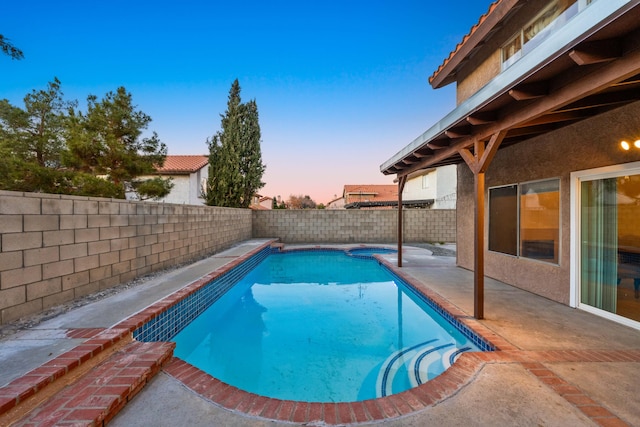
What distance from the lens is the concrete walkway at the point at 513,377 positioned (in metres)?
2.06

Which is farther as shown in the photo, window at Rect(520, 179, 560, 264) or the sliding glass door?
window at Rect(520, 179, 560, 264)

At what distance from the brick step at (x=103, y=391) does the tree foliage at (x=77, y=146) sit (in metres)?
9.40

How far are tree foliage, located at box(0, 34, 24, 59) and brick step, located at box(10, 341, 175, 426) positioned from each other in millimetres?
3563

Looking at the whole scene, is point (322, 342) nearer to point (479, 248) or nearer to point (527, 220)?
point (479, 248)

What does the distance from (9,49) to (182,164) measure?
18.9 m

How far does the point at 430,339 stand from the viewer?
415cm

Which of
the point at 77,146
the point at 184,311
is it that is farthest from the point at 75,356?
the point at 77,146

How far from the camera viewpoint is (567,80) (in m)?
2.67

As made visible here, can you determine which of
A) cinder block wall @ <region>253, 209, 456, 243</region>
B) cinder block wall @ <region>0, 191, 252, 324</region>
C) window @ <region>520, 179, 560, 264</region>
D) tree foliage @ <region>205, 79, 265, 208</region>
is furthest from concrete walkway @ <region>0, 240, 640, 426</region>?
tree foliage @ <region>205, 79, 265, 208</region>

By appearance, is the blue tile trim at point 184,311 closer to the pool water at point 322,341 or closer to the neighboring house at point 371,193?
the pool water at point 322,341

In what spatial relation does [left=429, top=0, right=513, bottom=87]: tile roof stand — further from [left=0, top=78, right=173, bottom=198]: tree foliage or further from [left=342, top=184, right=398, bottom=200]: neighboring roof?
[left=342, top=184, right=398, bottom=200]: neighboring roof

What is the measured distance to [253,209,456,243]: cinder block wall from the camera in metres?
14.7

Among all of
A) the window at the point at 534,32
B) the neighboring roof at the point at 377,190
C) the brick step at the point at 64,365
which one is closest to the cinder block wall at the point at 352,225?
the window at the point at 534,32

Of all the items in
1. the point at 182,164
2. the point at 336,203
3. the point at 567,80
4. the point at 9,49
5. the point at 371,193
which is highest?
the point at 182,164
